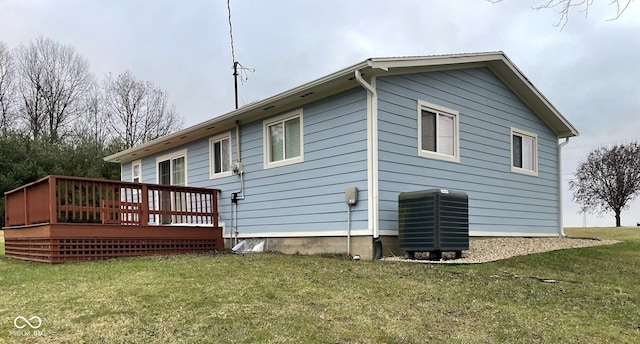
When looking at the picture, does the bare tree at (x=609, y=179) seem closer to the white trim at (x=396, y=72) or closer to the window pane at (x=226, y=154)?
the white trim at (x=396, y=72)

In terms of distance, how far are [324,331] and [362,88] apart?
509 cm

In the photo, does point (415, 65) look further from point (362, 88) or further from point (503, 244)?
point (503, 244)

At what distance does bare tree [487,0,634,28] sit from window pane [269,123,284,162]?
4.85 metres

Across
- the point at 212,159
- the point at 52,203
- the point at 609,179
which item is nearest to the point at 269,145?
the point at 212,159

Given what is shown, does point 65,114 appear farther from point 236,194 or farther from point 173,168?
point 236,194

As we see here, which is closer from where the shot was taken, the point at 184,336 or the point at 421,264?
the point at 184,336

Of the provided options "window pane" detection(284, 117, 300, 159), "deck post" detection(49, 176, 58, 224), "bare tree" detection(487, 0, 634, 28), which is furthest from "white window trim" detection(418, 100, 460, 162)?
"deck post" detection(49, 176, 58, 224)

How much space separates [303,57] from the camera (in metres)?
23.1

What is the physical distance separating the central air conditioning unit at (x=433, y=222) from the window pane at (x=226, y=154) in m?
4.72

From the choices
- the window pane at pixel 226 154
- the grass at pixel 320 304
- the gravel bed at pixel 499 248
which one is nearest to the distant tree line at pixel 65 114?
the window pane at pixel 226 154

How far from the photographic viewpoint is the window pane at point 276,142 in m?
9.94

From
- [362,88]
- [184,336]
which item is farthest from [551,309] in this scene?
[362,88]

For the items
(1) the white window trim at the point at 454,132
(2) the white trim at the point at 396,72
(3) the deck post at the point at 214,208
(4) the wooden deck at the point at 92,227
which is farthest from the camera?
(3) the deck post at the point at 214,208

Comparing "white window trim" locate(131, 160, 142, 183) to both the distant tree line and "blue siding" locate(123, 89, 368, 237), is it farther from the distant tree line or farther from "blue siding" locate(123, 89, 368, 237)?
the distant tree line
